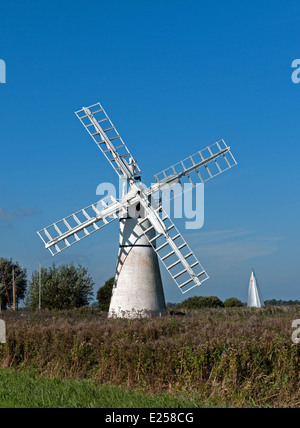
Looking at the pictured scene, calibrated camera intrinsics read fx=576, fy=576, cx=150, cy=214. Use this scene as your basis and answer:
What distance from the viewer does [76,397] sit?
31.4ft

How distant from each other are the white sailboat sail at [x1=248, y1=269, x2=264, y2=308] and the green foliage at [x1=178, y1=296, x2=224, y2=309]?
224 inches

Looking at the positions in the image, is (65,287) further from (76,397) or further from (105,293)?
(76,397)

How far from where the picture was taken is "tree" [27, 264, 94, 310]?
4484cm

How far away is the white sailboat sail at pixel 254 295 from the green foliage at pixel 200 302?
224 inches

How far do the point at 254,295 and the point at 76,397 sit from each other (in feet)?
100

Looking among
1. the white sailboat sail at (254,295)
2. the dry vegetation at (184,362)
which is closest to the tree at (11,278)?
the white sailboat sail at (254,295)

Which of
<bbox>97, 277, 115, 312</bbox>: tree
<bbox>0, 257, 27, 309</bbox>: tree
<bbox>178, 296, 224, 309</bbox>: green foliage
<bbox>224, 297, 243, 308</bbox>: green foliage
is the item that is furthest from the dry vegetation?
<bbox>0, 257, 27, 309</bbox>: tree

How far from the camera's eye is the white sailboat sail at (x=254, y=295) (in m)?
38.7

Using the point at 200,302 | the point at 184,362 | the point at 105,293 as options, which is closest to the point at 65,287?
the point at 105,293

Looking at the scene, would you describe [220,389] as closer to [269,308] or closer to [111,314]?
[111,314]

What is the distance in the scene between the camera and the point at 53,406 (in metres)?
9.03

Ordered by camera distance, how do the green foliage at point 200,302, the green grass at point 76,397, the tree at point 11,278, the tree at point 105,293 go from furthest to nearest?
the tree at point 11,278 → the green foliage at point 200,302 → the tree at point 105,293 → the green grass at point 76,397

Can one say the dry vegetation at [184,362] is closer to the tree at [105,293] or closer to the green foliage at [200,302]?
the tree at [105,293]

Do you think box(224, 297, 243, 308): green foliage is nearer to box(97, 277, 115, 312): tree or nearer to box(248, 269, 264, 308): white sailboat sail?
box(248, 269, 264, 308): white sailboat sail
